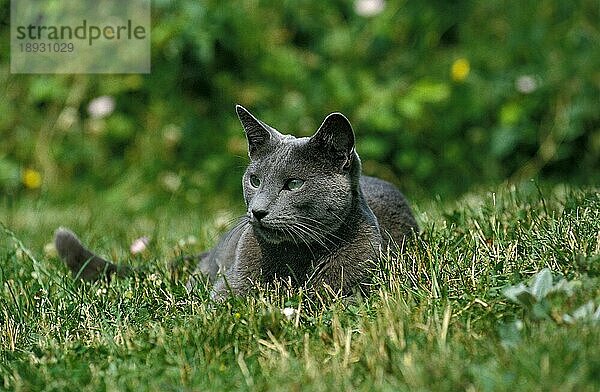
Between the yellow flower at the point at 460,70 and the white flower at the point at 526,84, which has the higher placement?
the yellow flower at the point at 460,70

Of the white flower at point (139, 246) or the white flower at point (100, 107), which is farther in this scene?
the white flower at point (100, 107)

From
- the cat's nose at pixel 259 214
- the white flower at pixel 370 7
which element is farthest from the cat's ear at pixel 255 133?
the white flower at pixel 370 7

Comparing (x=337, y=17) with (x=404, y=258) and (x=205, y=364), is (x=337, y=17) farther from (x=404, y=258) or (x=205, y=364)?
(x=205, y=364)

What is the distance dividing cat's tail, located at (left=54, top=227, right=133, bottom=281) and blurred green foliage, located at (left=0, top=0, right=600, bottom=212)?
79.8 inches

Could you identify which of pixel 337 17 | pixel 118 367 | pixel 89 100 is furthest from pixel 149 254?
pixel 337 17

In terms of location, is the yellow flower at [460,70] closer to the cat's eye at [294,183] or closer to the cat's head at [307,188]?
the cat's head at [307,188]

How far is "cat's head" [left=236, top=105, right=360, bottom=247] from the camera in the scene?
273 centimetres

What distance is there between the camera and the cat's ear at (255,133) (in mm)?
2961

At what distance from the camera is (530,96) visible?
5.76m

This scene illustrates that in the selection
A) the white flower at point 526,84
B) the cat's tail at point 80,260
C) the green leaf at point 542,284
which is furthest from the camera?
the white flower at point 526,84

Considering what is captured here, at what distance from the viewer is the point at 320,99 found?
18.9 feet

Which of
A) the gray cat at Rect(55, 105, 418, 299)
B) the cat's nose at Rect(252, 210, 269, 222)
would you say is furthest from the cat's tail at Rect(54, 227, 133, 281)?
the cat's nose at Rect(252, 210, 269, 222)

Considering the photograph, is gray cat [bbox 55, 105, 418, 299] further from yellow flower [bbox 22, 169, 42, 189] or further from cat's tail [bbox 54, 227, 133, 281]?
yellow flower [bbox 22, 169, 42, 189]

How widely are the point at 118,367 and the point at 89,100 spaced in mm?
4138
